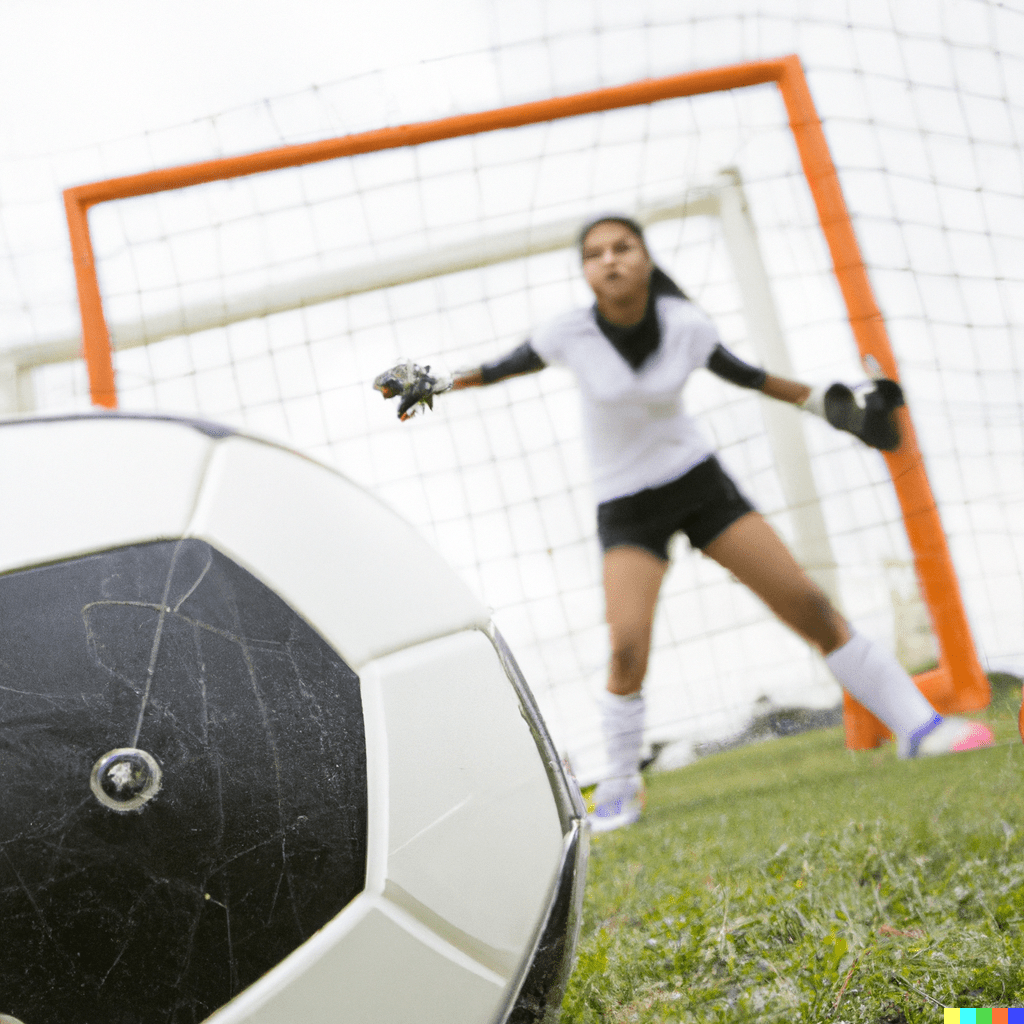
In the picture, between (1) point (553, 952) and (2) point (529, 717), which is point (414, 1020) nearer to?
(1) point (553, 952)

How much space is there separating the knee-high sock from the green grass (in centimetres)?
10

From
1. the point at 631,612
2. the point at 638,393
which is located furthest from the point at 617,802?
the point at 638,393

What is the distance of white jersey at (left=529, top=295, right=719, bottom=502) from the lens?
239 cm

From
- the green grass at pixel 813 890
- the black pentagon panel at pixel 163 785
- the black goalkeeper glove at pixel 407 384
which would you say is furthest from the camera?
the black goalkeeper glove at pixel 407 384

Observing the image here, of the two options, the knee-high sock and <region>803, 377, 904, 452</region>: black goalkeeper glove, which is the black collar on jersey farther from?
the knee-high sock

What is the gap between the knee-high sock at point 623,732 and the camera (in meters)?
2.40

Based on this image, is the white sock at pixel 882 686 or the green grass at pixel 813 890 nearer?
the green grass at pixel 813 890

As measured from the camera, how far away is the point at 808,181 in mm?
2557

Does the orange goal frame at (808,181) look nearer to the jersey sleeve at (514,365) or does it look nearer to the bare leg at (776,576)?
the bare leg at (776,576)

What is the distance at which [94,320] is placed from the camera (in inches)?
102

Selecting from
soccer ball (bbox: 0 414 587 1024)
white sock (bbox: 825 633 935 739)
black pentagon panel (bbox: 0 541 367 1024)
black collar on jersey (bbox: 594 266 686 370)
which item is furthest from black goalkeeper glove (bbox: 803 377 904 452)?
black pentagon panel (bbox: 0 541 367 1024)

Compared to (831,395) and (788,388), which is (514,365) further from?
(831,395)

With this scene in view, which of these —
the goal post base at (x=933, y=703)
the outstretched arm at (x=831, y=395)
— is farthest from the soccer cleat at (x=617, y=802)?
the outstretched arm at (x=831, y=395)

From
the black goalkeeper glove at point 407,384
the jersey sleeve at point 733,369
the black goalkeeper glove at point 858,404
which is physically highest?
the black goalkeeper glove at point 407,384
